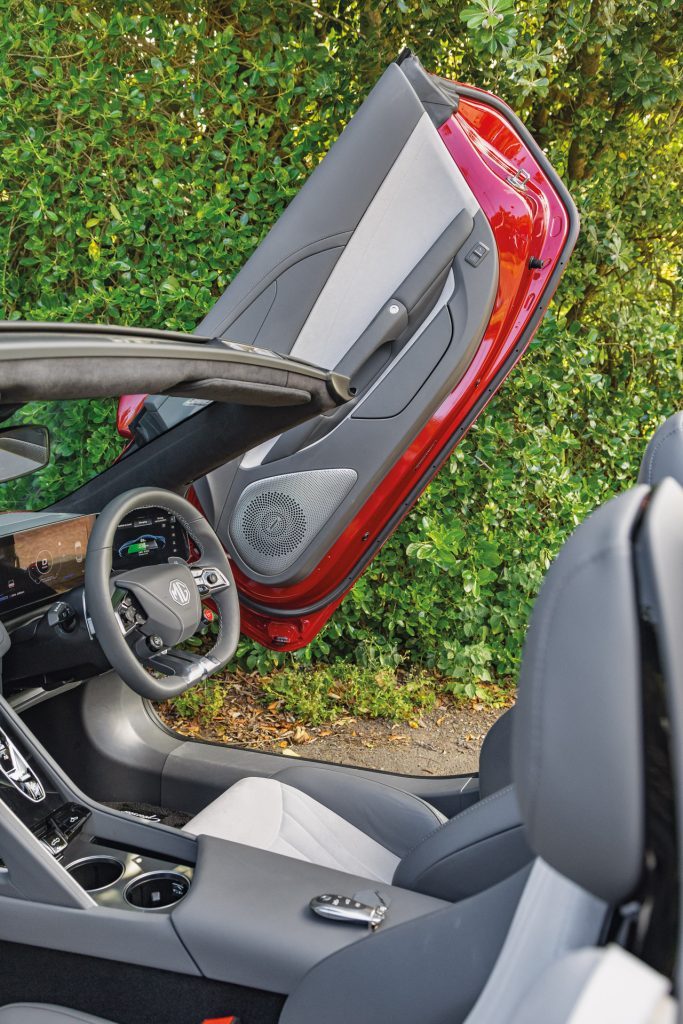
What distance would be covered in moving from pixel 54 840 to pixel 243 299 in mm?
1642

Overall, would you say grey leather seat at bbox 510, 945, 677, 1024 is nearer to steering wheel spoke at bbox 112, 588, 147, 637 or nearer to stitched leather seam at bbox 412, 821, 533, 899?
stitched leather seam at bbox 412, 821, 533, 899

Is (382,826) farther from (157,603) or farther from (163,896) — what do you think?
(157,603)

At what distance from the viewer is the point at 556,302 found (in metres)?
4.23

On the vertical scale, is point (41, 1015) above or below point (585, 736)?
below

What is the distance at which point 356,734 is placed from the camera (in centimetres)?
389

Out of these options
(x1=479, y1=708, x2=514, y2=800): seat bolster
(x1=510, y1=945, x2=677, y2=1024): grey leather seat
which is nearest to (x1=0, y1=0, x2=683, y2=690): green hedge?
(x1=479, y1=708, x2=514, y2=800): seat bolster

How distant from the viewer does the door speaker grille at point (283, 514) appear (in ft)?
8.62

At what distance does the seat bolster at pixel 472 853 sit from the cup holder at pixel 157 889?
429 mm

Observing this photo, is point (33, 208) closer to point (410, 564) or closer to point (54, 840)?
point (410, 564)

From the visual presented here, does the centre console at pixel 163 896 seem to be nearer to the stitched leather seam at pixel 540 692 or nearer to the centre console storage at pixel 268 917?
the centre console storage at pixel 268 917

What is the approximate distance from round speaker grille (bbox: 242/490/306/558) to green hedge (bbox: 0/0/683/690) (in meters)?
1.30

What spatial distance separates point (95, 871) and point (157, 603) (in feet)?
1.92

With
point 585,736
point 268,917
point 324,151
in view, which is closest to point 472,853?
point 268,917

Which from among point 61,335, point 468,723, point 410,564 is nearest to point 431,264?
point 61,335
